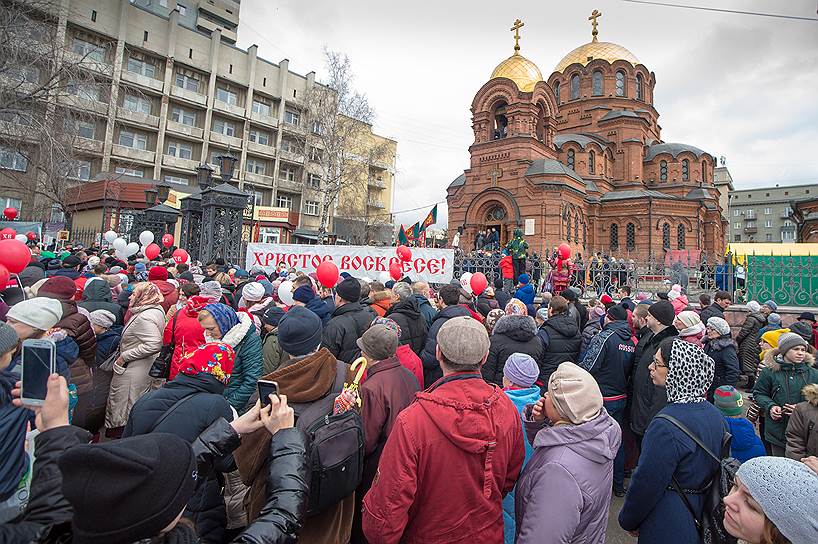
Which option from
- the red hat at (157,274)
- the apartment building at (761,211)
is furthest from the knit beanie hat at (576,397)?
the apartment building at (761,211)

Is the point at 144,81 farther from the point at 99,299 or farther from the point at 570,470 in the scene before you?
the point at 570,470

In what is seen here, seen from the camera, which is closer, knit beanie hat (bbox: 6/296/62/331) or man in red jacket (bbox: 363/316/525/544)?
man in red jacket (bbox: 363/316/525/544)

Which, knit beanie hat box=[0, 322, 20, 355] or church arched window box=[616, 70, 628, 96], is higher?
church arched window box=[616, 70, 628, 96]

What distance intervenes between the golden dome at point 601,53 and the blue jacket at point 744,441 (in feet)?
130

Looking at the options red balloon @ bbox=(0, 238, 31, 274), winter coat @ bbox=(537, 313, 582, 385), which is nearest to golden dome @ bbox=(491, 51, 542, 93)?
winter coat @ bbox=(537, 313, 582, 385)

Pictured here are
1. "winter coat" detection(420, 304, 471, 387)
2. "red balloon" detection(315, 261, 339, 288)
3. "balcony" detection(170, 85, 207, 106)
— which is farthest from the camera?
"balcony" detection(170, 85, 207, 106)

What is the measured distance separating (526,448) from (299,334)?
5.95 ft

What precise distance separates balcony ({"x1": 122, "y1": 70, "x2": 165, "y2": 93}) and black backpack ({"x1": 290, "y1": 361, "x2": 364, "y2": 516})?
40.9 metres

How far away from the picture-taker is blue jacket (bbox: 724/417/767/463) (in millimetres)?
2629

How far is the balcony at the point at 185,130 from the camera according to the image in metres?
35.0

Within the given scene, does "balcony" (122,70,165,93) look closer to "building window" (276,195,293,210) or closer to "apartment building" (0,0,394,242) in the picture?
"apartment building" (0,0,394,242)

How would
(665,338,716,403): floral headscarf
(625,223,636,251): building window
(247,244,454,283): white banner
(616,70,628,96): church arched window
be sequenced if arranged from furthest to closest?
(616,70,628,96): church arched window → (625,223,636,251): building window → (247,244,454,283): white banner → (665,338,716,403): floral headscarf

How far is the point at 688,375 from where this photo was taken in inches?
94.9

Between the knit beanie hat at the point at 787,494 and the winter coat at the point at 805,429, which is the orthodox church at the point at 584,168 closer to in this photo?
the winter coat at the point at 805,429
